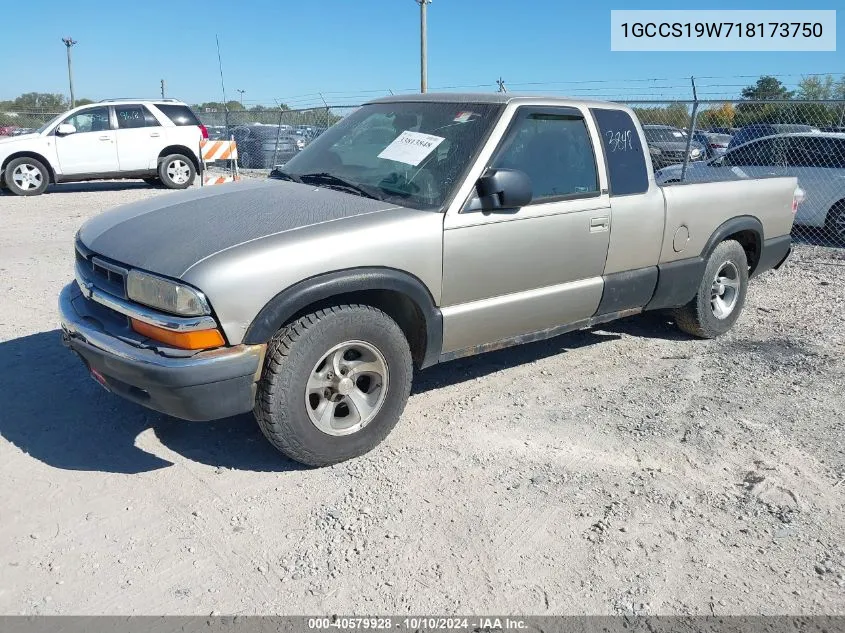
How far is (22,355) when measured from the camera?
4.93 m

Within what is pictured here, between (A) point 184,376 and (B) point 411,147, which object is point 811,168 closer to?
(B) point 411,147

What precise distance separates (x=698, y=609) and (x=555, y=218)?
229 centimetres

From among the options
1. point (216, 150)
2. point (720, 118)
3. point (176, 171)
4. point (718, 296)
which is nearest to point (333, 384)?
point (718, 296)

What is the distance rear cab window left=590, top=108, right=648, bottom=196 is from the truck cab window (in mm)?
147

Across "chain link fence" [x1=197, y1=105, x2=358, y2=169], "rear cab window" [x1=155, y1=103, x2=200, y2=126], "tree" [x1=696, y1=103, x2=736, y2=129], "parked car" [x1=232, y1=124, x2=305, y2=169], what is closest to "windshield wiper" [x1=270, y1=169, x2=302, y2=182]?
"rear cab window" [x1=155, y1=103, x2=200, y2=126]

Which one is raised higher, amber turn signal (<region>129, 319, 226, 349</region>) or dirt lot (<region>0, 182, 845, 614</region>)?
amber turn signal (<region>129, 319, 226, 349</region>)

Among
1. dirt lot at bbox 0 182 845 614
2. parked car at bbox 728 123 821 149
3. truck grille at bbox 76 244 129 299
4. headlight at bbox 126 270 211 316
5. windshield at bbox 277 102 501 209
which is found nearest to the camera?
dirt lot at bbox 0 182 845 614

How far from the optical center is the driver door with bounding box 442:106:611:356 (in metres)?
3.88

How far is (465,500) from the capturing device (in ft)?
11.0

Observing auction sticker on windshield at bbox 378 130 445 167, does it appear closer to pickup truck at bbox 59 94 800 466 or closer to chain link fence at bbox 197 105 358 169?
pickup truck at bbox 59 94 800 466

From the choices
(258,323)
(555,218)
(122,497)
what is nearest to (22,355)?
(122,497)

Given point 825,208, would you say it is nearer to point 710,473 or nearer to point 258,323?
point 710,473

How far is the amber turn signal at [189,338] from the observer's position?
10.1ft

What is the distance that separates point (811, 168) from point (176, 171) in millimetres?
11488
